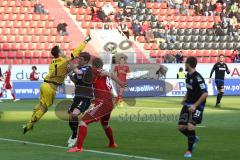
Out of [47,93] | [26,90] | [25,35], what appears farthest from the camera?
[25,35]

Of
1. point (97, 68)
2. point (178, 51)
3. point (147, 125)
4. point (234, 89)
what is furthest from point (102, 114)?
point (178, 51)

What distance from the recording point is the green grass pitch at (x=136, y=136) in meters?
14.9

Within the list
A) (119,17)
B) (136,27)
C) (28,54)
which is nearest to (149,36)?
(136,27)

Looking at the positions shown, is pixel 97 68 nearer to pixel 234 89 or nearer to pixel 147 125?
pixel 147 125

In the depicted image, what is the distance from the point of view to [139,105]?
3159 cm

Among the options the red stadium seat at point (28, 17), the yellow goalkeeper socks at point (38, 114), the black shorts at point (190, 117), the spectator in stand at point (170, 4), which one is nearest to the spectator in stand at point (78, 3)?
the red stadium seat at point (28, 17)

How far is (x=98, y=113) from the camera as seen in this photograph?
1585 centimetres

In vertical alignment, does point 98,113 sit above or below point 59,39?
above

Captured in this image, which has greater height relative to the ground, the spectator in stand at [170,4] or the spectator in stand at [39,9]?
the spectator in stand at [39,9]

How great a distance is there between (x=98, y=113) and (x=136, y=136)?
310 centimetres

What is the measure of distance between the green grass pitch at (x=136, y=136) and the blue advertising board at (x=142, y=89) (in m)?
8.56

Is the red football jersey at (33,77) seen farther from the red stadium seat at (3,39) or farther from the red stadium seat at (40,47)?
the red stadium seat at (40,47)

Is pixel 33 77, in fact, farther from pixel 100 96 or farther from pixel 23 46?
pixel 100 96

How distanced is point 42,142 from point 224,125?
6.95m
